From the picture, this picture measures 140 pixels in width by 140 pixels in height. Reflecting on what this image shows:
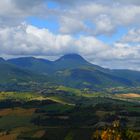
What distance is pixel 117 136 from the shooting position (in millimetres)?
136875

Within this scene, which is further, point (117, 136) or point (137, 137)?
point (137, 137)

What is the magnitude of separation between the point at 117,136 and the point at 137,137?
36106mm

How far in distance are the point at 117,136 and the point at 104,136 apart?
4.48 metres

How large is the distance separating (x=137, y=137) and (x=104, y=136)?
35.9 meters

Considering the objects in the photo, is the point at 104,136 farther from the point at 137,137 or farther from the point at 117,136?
the point at 137,137

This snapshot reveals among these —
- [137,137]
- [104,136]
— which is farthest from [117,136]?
[137,137]

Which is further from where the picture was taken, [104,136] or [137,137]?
[137,137]

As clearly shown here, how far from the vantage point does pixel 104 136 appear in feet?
455

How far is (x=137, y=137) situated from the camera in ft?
559
